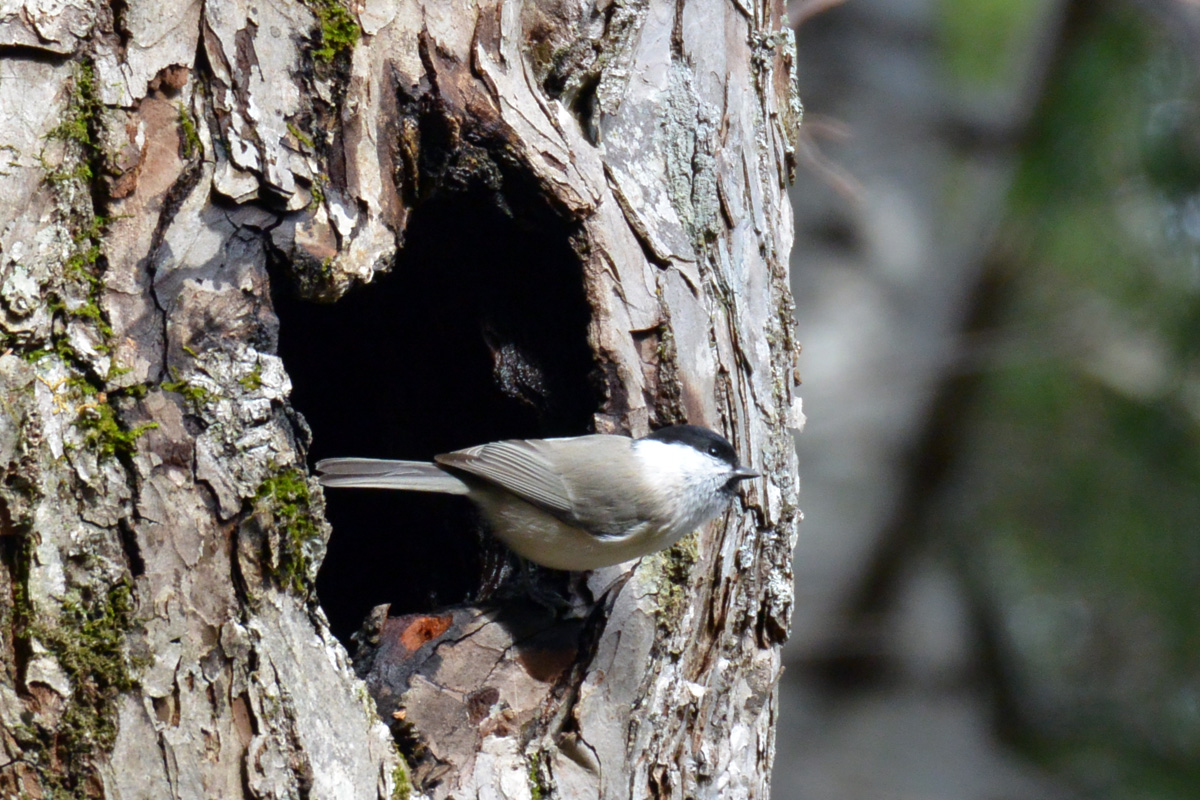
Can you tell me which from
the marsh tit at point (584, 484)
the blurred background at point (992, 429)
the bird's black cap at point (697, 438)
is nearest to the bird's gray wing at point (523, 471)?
the marsh tit at point (584, 484)

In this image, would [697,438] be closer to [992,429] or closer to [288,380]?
[288,380]

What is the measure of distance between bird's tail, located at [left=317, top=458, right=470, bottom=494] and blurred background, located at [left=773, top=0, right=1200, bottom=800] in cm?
271

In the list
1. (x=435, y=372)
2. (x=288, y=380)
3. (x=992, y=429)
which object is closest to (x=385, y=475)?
(x=435, y=372)

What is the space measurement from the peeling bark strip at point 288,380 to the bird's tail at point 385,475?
275 mm

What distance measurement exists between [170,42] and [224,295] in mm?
414

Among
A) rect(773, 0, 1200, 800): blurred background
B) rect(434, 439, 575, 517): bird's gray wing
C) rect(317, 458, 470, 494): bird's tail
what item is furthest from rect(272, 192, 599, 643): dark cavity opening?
rect(773, 0, 1200, 800): blurred background

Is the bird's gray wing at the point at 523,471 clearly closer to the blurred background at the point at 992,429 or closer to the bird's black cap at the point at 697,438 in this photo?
the bird's black cap at the point at 697,438

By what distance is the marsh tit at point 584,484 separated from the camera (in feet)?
7.11

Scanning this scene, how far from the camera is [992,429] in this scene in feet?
17.4

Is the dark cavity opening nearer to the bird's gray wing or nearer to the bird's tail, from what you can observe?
the bird's gray wing

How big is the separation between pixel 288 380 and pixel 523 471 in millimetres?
741

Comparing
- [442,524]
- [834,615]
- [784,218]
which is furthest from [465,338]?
[834,615]

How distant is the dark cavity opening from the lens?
229cm

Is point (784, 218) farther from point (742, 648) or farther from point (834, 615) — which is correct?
point (834, 615)
